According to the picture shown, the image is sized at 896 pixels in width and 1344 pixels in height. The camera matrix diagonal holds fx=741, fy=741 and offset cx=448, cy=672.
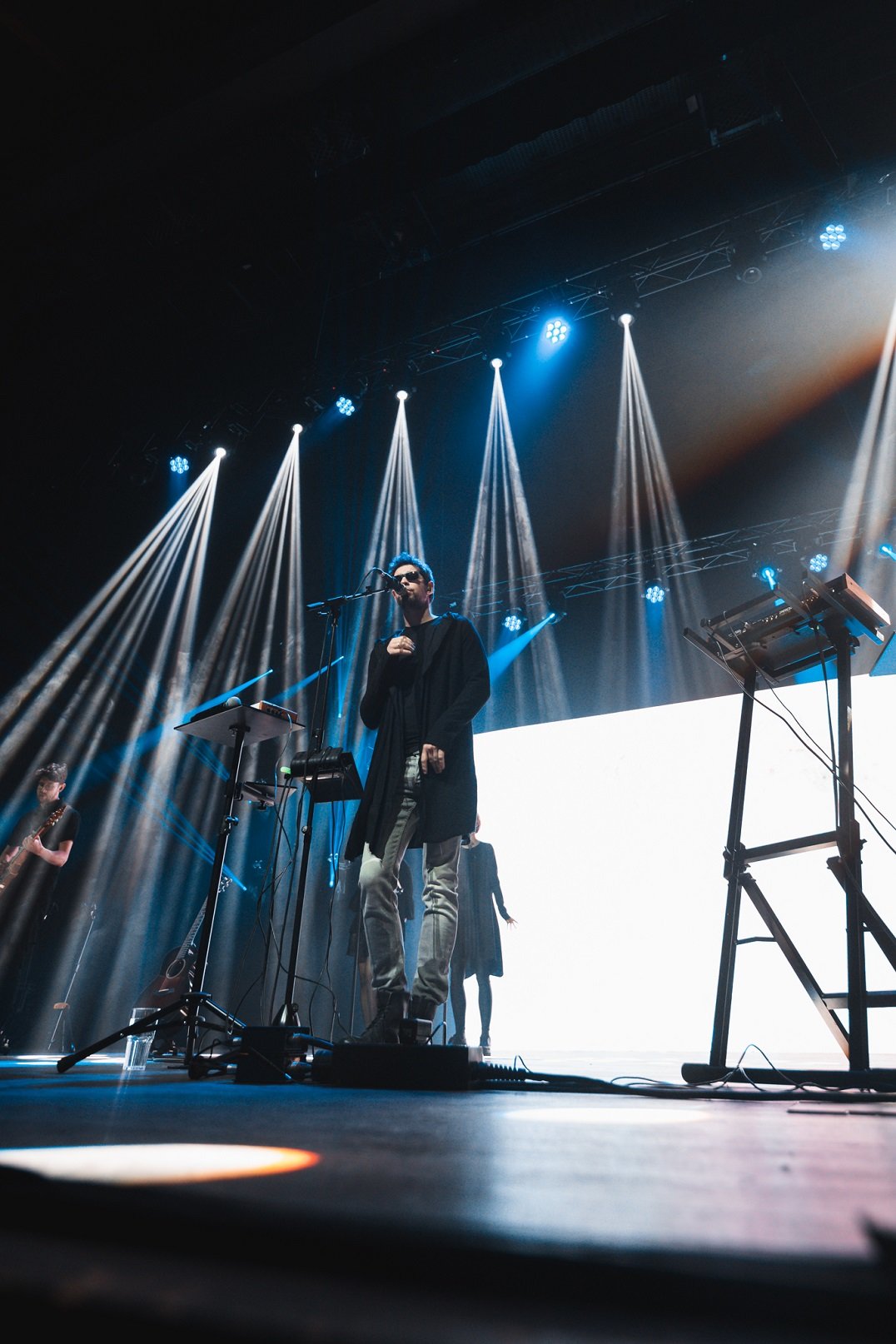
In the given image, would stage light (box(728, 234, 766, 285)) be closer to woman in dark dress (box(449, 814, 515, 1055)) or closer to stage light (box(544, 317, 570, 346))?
stage light (box(544, 317, 570, 346))

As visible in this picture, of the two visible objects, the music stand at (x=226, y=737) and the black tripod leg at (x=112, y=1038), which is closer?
the black tripod leg at (x=112, y=1038)

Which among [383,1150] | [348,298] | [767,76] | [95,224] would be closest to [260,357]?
[348,298]

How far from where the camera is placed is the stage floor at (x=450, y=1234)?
0.29 meters

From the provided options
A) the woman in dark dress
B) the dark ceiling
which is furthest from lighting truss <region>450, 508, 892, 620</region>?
the woman in dark dress

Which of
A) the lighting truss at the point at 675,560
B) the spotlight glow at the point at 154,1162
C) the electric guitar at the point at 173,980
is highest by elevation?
the lighting truss at the point at 675,560

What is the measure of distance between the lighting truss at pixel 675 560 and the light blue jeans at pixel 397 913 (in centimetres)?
412

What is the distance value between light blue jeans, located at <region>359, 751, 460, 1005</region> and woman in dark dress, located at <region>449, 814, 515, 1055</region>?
2.51 metres

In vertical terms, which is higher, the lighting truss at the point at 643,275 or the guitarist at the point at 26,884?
the lighting truss at the point at 643,275

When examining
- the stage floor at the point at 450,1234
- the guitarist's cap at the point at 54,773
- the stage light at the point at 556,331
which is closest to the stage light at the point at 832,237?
the stage light at the point at 556,331

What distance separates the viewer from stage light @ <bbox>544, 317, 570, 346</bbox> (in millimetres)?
5215

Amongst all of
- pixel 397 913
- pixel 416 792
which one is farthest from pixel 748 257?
pixel 397 913

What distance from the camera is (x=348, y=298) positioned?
17.0 ft

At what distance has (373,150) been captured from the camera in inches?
154

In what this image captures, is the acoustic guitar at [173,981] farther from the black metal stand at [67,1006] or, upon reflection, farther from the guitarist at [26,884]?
the black metal stand at [67,1006]
